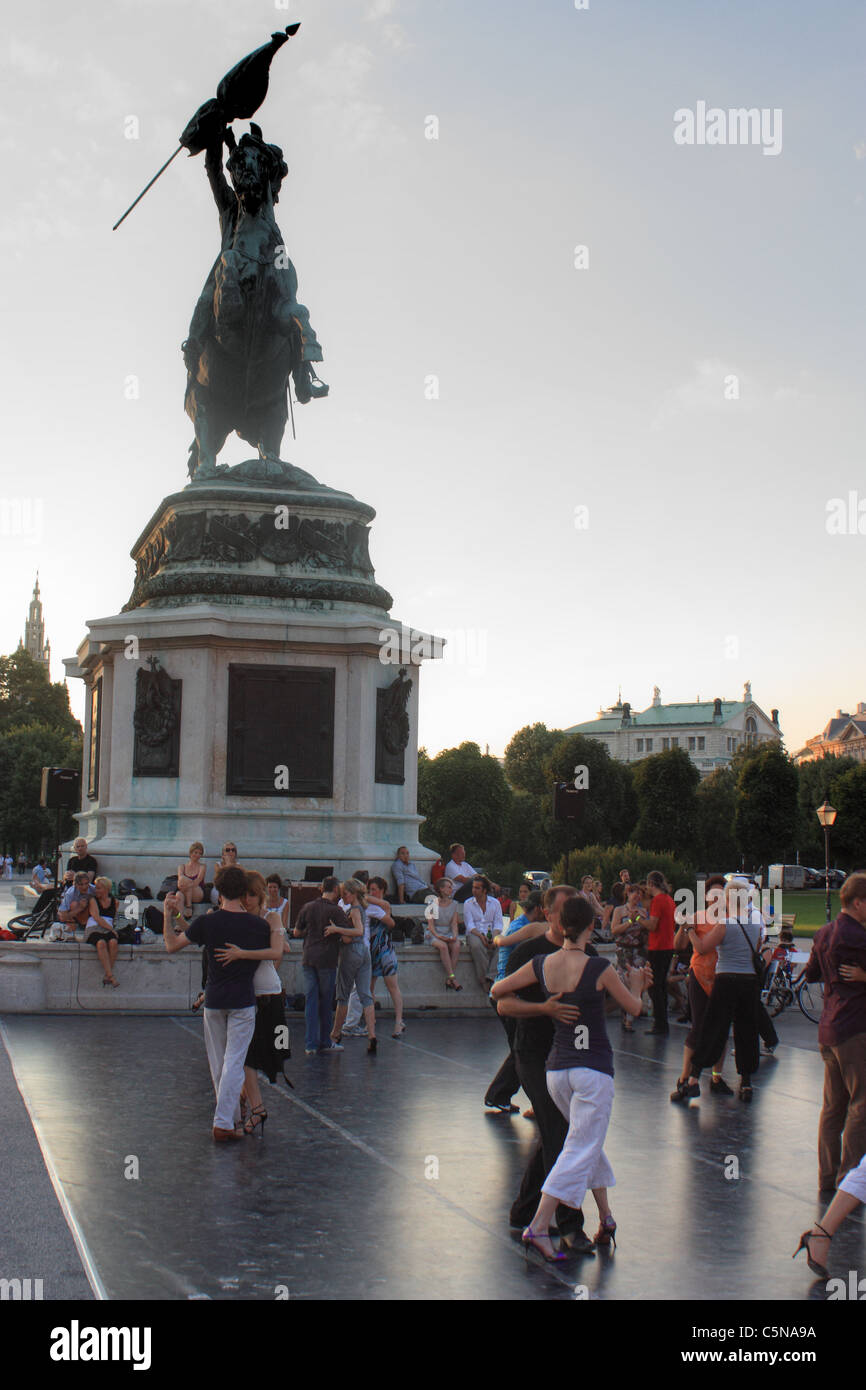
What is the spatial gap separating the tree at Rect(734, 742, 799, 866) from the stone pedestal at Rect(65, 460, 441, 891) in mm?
61269

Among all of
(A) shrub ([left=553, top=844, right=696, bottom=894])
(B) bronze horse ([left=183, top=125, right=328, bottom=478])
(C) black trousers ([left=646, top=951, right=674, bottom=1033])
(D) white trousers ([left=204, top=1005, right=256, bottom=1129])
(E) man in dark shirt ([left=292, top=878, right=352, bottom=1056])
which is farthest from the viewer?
(A) shrub ([left=553, top=844, right=696, bottom=894])

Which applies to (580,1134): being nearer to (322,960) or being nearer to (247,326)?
(322,960)

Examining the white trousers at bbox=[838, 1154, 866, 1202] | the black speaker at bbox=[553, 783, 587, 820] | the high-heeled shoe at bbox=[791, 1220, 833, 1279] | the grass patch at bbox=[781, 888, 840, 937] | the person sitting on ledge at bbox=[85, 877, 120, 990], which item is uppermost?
the black speaker at bbox=[553, 783, 587, 820]

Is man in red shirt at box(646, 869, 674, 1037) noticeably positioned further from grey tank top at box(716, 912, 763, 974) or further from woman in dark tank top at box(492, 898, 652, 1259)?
woman in dark tank top at box(492, 898, 652, 1259)

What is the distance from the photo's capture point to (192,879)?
16938 millimetres

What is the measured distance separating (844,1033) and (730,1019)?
360 cm

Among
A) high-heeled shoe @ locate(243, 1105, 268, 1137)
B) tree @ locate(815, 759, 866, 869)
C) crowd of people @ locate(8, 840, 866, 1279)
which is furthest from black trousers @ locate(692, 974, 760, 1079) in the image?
tree @ locate(815, 759, 866, 869)

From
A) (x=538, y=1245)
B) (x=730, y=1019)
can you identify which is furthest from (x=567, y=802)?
(x=538, y=1245)

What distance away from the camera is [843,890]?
26.9 feet

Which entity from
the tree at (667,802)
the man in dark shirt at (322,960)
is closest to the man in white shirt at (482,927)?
the man in dark shirt at (322,960)

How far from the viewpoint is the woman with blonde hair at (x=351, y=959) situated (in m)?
13.7

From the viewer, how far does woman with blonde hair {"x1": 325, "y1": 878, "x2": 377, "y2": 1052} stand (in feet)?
45.0
